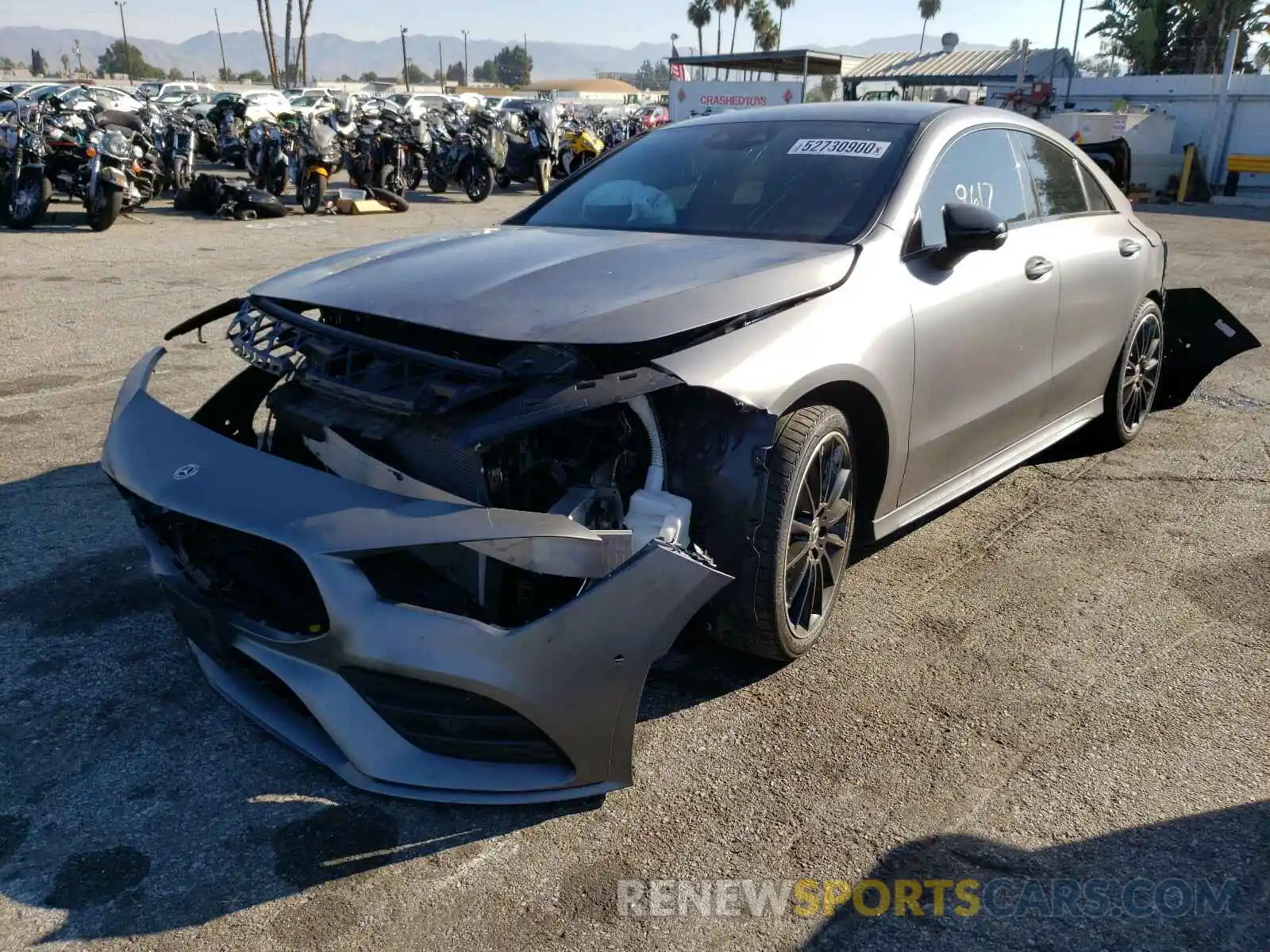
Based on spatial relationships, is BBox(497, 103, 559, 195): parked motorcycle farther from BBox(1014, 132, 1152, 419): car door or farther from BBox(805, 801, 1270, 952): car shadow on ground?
BBox(805, 801, 1270, 952): car shadow on ground

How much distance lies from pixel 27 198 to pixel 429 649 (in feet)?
42.2

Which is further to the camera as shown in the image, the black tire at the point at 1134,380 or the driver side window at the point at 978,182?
the black tire at the point at 1134,380

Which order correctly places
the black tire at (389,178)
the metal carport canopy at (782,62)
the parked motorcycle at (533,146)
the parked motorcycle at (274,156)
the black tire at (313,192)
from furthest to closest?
the metal carport canopy at (782,62), the parked motorcycle at (533,146), the black tire at (389,178), the parked motorcycle at (274,156), the black tire at (313,192)

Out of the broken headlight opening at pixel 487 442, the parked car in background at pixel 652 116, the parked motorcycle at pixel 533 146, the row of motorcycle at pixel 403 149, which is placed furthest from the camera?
the parked car in background at pixel 652 116

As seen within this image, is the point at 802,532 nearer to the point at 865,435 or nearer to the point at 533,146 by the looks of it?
the point at 865,435

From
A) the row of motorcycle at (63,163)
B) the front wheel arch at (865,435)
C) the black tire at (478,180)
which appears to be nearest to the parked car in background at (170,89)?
the black tire at (478,180)

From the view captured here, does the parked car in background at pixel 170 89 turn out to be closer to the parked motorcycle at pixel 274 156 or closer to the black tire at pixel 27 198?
the parked motorcycle at pixel 274 156

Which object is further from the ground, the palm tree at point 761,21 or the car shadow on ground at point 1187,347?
the palm tree at point 761,21

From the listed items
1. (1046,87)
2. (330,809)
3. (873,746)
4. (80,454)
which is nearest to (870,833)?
(873,746)

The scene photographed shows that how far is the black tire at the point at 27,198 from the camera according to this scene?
12.5 meters

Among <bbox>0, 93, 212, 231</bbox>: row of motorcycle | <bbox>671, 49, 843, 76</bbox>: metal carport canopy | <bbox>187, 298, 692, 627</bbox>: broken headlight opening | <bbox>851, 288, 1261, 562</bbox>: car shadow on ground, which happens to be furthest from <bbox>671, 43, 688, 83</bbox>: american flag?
<bbox>187, 298, 692, 627</bbox>: broken headlight opening

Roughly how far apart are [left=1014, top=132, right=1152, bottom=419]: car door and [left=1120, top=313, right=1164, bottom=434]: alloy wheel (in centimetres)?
23

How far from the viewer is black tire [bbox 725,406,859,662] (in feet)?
9.34

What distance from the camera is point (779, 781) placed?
8.86 feet
